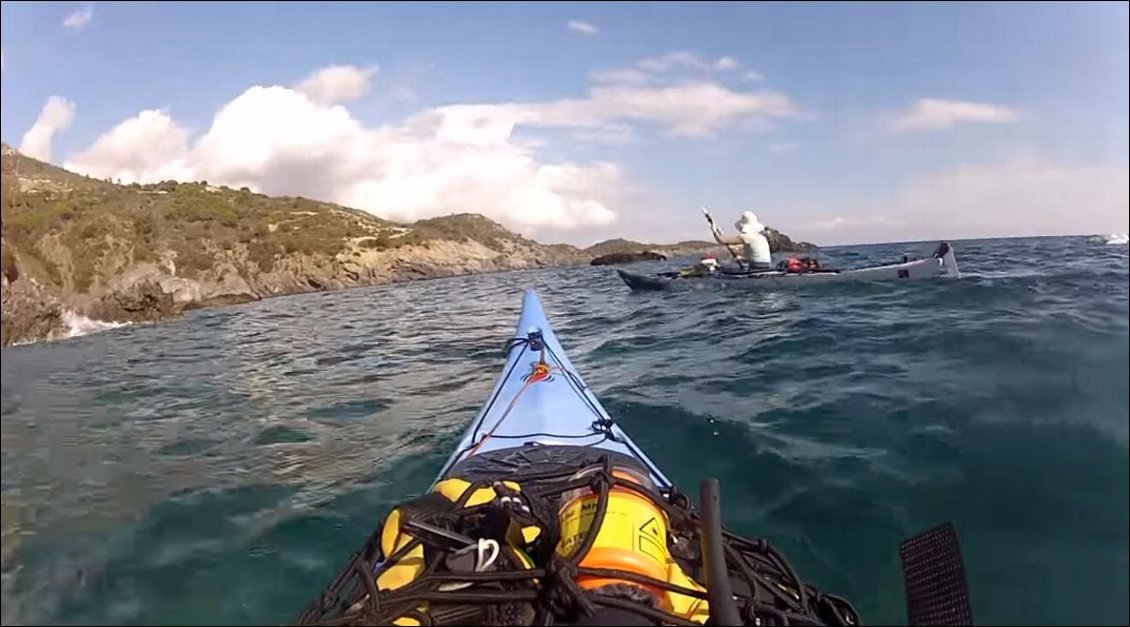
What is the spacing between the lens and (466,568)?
99.5 inches

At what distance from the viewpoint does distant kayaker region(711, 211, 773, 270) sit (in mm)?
15789

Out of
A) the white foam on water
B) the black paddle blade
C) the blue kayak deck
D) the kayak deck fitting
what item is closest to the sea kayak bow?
the blue kayak deck

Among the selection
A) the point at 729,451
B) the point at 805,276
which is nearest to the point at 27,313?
the point at 729,451

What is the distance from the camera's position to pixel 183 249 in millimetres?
31344

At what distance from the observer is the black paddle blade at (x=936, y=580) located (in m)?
2.31

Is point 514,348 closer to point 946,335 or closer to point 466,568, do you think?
point 946,335

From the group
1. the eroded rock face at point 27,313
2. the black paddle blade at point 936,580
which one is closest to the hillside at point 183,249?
the eroded rock face at point 27,313

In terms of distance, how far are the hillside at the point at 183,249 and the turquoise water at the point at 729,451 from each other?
37 cm

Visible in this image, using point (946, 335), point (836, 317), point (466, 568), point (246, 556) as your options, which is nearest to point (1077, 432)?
point (466, 568)

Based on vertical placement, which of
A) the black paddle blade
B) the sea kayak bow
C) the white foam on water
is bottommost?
the black paddle blade

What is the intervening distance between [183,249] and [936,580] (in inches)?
1377

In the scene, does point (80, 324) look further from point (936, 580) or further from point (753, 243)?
point (753, 243)

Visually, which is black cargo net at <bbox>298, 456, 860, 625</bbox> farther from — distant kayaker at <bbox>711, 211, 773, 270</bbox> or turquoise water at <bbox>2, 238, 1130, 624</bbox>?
distant kayaker at <bbox>711, 211, 773, 270</bbox>

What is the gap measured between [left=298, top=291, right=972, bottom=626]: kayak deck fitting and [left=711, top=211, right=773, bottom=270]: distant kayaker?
13031mm
